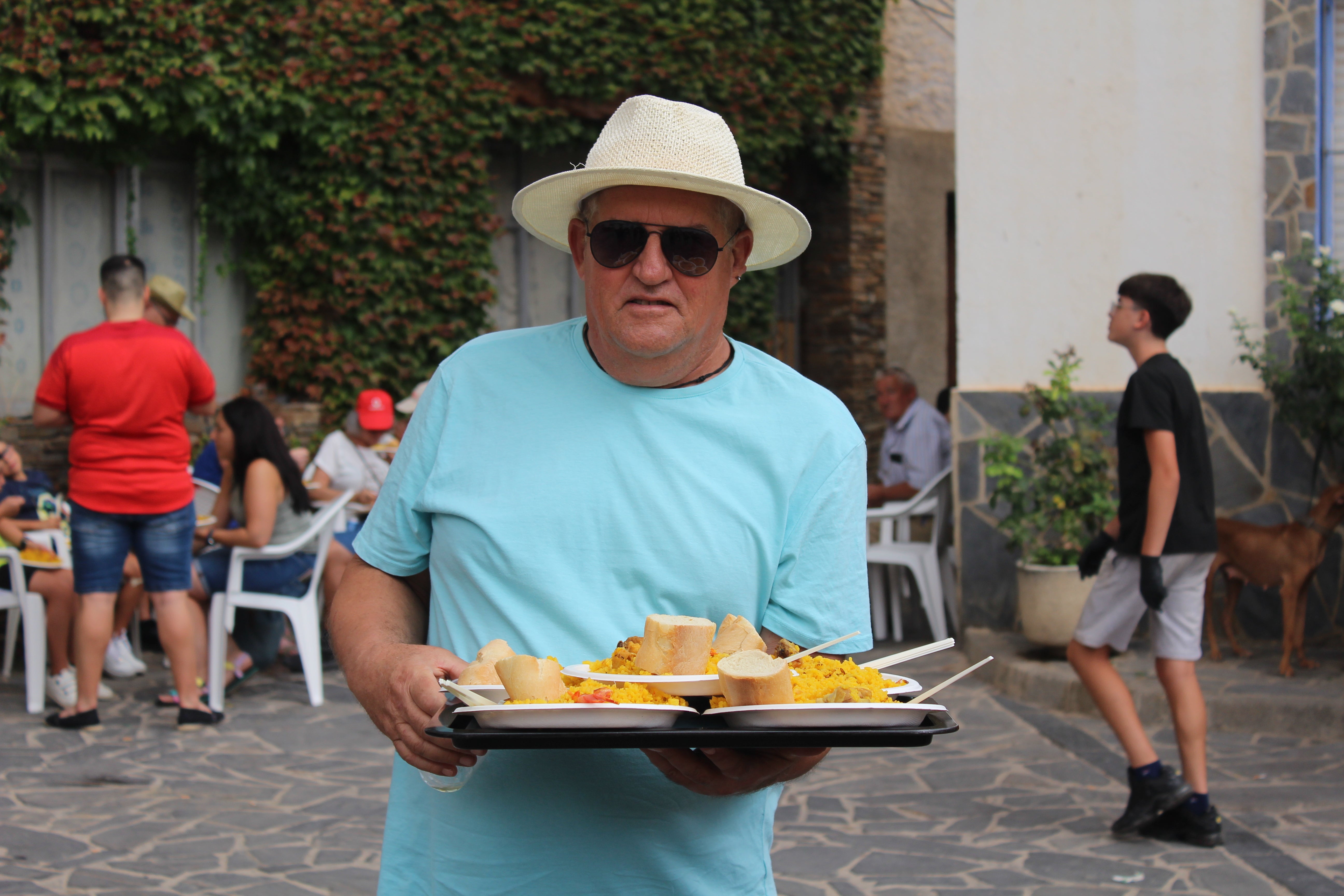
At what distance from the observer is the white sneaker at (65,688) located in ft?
21.4

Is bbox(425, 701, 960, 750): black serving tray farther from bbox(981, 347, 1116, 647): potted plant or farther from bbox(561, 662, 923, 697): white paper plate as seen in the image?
bbox(981, 347, 1116, 647): potted plant

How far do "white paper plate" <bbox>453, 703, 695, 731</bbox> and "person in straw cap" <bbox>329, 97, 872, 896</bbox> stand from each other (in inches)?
7.6

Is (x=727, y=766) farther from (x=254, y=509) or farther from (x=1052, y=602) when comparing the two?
(x=1052, y=602)

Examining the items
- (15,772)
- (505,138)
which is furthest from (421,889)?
(505,138)

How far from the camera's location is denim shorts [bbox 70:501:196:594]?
5996mm

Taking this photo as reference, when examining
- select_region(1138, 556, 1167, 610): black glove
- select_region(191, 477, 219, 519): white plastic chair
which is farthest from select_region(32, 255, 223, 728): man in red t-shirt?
select_region(1138, 556, 1167, 610): black glove

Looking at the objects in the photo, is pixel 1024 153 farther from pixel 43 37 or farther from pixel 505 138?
pixel 43 37

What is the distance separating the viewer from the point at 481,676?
1.72 metres

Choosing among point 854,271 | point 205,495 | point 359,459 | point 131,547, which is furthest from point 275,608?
point 854,271

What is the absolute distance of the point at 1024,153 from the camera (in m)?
8.29

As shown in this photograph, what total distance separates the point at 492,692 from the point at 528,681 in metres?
0.06

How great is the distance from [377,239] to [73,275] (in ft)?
7.91

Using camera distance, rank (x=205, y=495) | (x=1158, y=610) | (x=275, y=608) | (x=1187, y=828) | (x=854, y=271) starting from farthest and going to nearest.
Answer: (x=854, y=271), (x=205, y=495), (x=275, y=608), (x=1158, y=610), (x=1187, y=828)

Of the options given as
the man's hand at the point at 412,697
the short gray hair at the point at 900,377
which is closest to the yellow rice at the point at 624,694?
the man's hand at the point at 412,697
